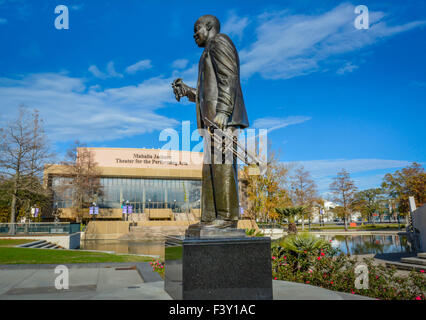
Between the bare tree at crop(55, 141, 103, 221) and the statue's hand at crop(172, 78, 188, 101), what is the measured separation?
4112 centimetres

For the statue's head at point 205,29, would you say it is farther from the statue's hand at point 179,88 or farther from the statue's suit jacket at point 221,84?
the statue's hand at point 179,88

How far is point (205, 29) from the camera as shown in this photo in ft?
15.4

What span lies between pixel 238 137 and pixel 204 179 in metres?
0.78

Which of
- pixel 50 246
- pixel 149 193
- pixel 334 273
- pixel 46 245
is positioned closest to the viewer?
pixel 334 273

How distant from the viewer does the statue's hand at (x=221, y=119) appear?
13.4ft

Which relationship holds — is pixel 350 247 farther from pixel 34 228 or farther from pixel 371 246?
pixel 34 228

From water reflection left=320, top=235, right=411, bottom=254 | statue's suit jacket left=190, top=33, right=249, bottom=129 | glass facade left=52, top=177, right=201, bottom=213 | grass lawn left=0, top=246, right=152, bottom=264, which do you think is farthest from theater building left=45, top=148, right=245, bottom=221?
statue's suit jacket left=190, top=33, right=249, bottom=129

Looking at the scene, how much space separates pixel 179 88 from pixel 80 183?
138 ft

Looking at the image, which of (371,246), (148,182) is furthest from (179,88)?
(148,182)

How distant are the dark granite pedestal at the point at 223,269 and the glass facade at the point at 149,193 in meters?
51.7

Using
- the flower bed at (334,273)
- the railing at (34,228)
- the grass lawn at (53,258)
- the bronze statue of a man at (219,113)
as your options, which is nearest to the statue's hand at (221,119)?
the bronze statue of a man at (219,113)

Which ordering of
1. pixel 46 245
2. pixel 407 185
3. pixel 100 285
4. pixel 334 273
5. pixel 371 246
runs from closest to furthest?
pixel 334 273, pixel 100 285, pixel 371 246, pixel 46 245, pixel 407 185

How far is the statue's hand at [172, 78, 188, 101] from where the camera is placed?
16.2 ft
